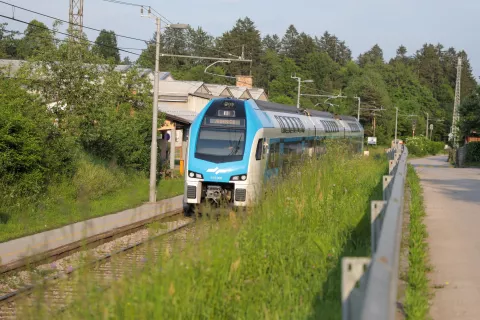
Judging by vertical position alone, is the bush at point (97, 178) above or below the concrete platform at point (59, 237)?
above

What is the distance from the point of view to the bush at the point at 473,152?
166ft

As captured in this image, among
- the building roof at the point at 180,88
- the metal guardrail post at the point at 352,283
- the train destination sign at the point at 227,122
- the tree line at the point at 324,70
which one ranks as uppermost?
the tree line at the point at 324,70

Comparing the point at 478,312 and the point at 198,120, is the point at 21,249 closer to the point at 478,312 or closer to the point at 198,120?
the point at 198,120

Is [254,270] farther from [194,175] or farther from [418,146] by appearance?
[418,146]

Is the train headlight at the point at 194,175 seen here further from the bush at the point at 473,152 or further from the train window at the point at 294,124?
the bush at the point at 473,152

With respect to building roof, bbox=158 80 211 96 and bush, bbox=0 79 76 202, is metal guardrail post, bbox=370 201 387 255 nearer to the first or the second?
bush, bbox=0 79 76 202

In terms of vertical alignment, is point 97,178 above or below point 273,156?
below

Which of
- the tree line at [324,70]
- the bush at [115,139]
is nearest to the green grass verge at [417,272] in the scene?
the bush at [115,139]

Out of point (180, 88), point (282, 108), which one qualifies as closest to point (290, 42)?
point (180, 88)

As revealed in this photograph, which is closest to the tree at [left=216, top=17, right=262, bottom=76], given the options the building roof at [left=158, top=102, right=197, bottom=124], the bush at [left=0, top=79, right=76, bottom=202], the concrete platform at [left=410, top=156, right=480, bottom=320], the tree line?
the tree line

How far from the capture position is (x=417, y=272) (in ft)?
24.4

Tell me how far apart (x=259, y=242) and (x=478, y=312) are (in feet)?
8.27

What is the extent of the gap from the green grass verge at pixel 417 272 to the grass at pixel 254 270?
0.60m

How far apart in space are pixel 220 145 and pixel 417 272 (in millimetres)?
11546
